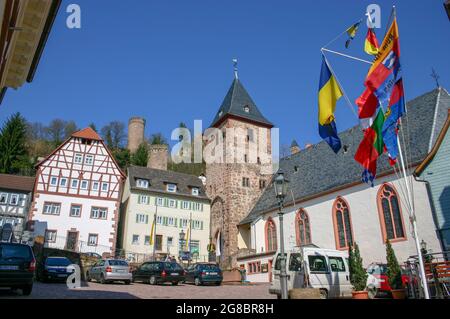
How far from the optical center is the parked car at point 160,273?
19.8m

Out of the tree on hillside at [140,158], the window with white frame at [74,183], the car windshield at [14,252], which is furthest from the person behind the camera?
the tree on hillside at [140,158]

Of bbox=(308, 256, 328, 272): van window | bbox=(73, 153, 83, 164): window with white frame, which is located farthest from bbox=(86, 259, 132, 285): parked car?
bbox=(73, 153, 83, 164): window with white frame

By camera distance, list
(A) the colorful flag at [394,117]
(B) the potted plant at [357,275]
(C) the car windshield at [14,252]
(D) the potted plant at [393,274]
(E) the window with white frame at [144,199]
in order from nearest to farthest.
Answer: (A) the colorful flag at [394,117], (C) the car windshield at [14,252], (D) the potted plant at [393,274], (B) the potted plant at [357,275], (E) the window with white frame at [144,199]

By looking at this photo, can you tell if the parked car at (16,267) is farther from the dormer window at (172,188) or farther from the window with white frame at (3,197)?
the dormer window at (172,188)

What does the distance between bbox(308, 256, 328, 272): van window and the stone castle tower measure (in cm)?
2149

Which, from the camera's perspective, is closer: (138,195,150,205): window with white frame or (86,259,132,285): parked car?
(86,259,132,285): parked car

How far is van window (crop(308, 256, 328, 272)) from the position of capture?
1448 cm

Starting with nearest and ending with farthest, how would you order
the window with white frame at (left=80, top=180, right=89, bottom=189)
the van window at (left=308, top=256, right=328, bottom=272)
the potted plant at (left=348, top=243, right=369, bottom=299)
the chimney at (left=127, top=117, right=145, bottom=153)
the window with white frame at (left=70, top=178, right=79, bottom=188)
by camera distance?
1. the van window at (left=308, top=256, right=328, bottom=272)
2. the potted plant at (left=348, top=243, right=369, bottom=299)
3. the window with white frame at (left=70, top=178, right=79, bottom=188)
4. the window with white frame at (left=80, top=180, right=89, bottom=189)
5. the chimney at (left=127, top=117, right=145, bottom=153)

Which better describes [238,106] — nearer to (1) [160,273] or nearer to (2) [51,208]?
(2) [51,208]

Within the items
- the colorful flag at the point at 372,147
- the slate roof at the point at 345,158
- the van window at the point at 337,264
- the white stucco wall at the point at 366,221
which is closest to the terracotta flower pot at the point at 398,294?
the van window at the point at 337,264

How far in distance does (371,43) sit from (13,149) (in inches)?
2106

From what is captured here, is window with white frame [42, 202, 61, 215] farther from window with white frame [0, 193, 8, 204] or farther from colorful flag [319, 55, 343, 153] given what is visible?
colorful flag [319, 55, 343, 153]

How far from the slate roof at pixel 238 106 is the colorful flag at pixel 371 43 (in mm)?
32533
